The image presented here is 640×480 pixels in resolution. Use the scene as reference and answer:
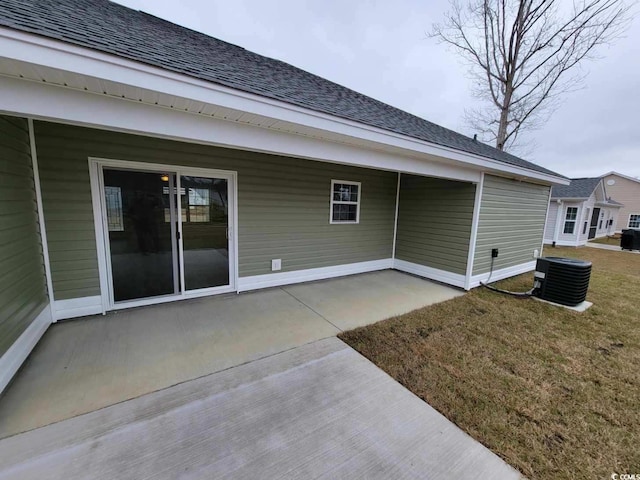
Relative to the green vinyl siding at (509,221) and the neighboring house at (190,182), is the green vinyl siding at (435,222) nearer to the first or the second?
the neighboring house at (190,182)

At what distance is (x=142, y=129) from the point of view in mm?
2240

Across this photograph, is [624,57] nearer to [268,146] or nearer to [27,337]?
[268,146]

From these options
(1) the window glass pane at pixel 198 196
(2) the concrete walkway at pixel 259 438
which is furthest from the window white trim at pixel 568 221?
(1) the window glass pane at pixel 198 196

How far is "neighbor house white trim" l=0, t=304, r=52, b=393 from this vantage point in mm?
2263

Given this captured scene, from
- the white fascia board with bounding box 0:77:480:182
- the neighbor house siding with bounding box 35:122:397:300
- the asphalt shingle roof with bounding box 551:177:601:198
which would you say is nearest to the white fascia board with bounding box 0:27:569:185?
the white fascia board with bounding box 0:77:480:182

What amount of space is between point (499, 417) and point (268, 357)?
Result: 2.17m

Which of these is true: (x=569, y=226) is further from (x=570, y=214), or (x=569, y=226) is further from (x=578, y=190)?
(x=578, y=190)

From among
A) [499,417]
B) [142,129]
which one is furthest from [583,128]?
[142,129]

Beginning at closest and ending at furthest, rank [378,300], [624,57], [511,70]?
1. [378,300]
2. [624,57]
3. [511,70]

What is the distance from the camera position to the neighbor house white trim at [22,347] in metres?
2.26

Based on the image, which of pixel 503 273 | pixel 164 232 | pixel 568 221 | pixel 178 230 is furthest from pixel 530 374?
pixel 568 221

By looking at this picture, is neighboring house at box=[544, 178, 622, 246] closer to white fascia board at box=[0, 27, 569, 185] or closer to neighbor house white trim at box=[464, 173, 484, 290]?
neighbor house white trim at box=[464, 173, 484, 290]

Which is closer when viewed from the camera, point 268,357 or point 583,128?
point 268,357

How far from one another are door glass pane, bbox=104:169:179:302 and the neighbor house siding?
0.77 feet
